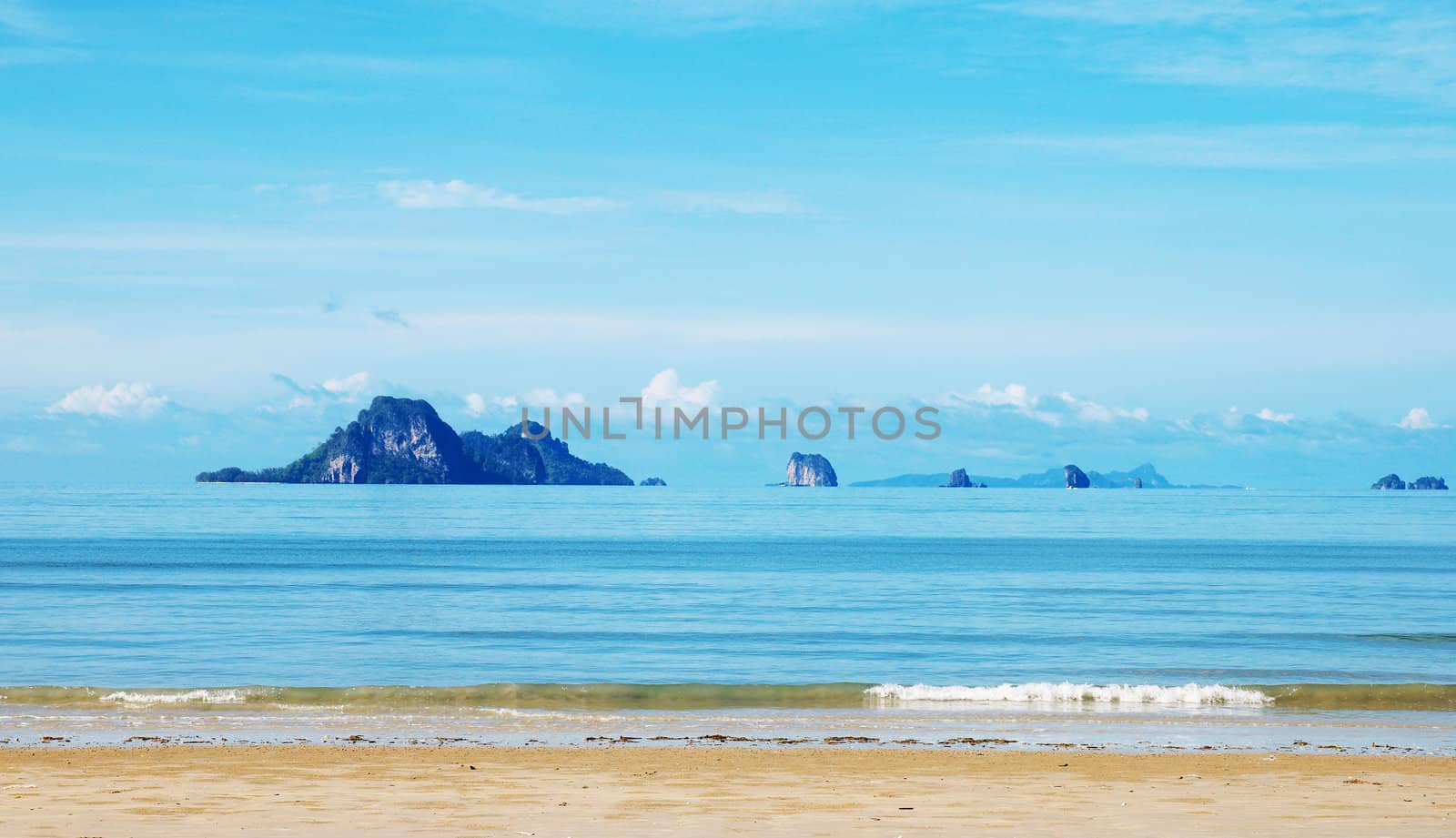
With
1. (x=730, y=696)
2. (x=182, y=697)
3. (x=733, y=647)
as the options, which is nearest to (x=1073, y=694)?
(x=730, y=696)

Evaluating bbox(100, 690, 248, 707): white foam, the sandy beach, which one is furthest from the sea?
the sandy beach

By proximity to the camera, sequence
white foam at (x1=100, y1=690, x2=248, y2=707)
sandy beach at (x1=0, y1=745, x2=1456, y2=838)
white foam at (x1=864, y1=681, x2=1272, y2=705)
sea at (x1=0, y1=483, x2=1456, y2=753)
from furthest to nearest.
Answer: white foam at (x1=864, y1=681, x2=1272, y2=705) → white foam at (x1=100, y1=690, x2=248, y2=707) → sea at (x1=0, y1=483, x2=1456, y2=753) → sandy beach at (x1=0, y1=745, x2=1456, y2=838)

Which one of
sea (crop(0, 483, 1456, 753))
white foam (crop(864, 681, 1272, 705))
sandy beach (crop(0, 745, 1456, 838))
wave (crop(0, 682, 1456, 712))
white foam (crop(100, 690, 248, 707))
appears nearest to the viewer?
sandy beach (crop(0, 745, 1456, 838))

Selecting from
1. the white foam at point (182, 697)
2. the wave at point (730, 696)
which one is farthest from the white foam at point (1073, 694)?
the white foam at point (182, 697)

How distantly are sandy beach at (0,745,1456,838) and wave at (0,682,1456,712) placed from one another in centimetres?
514

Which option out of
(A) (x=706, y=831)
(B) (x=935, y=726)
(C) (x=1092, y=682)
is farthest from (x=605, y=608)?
(A) (x=706, y=831)

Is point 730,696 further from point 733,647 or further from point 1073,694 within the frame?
point 733,647

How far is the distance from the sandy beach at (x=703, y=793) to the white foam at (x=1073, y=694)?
5898mm

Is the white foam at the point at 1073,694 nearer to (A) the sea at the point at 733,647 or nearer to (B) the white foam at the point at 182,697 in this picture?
(A) the sea at the point at 733,647

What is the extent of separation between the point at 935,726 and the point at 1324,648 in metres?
15.4

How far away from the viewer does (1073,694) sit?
933 inches

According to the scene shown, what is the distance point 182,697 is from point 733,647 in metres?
12.9

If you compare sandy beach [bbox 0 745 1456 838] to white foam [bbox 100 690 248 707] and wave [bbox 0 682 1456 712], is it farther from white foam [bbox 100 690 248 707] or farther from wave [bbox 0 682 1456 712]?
wave [bbox 0 682 1456 712]

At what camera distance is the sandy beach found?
12.5m
